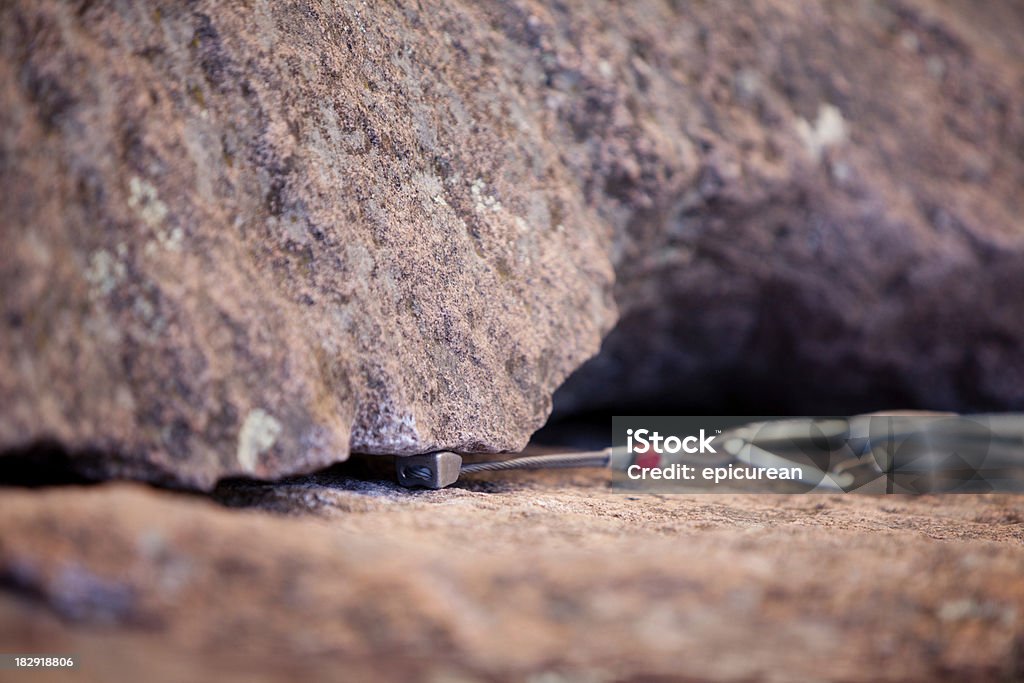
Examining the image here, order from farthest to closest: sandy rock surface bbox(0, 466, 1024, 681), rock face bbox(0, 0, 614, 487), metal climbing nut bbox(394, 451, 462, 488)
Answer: metal climbing nut bbox(394, 451, 462, 488)
rock face bbox(0, 0, 614, 487)
sandy rock surface bbox(0, 466, 1024, 681)

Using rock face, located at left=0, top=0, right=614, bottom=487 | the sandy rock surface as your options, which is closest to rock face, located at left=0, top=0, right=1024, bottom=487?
rock face, located at left=0, top=0, right=614, bottom=487

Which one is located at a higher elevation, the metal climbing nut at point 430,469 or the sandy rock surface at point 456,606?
the metal climbing nut at point 430,469

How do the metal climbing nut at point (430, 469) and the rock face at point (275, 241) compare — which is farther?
the metal climbing nut at point (430, 469)

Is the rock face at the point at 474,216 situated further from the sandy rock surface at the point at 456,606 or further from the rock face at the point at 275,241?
the sandy rock surface at the point at 456,606

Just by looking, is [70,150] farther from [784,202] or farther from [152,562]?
[784,202]

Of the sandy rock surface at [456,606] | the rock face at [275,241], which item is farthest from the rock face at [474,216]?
the sandy rock surface at [456,606]

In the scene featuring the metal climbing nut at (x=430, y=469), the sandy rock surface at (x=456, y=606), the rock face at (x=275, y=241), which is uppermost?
the rock face at (x=275, y=241)

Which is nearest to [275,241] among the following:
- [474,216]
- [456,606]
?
[474,216]

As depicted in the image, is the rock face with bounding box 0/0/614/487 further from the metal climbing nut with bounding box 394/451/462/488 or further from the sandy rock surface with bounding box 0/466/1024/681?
the sandy rock surface with bounding box 0/466/1024/681
